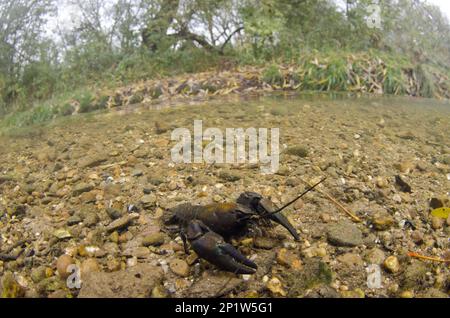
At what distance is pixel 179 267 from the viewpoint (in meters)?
1.60

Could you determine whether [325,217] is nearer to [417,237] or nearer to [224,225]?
[417,237]

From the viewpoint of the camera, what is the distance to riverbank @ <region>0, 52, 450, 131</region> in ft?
19.1

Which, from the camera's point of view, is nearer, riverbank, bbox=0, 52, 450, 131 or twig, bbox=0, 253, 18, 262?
twig, bbox=0, 253, 18, 262

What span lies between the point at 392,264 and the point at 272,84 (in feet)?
15.9

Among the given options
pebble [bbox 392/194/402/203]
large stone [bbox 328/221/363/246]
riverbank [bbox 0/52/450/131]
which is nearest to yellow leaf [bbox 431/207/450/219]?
pebble [bbox 392/194/402/203]

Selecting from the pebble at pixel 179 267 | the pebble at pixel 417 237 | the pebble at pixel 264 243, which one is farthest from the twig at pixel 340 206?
the pebble at pixel 179 267

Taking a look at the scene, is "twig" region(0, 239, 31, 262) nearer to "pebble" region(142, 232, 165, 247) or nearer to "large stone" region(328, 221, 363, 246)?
"pebble" region(142, 232, 165, 247)

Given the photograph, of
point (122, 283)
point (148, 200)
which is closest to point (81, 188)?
point (148, 200)

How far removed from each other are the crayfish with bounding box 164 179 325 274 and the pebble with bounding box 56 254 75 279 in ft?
1.59

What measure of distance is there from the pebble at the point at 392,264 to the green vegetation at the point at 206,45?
5.06 meters

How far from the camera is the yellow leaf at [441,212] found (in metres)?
2.03

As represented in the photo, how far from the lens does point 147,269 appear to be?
160 centimetres

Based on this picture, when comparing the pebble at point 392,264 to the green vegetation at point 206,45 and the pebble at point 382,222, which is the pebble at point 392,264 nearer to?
the pebble at point 382,222
